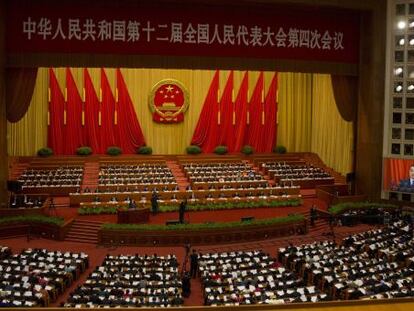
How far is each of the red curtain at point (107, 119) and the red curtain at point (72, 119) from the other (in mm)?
979

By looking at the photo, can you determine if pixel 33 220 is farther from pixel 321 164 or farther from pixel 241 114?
pixel 321 164

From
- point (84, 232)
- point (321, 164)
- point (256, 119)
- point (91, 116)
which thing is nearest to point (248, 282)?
point (84, 232)

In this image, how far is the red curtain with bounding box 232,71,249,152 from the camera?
85.0 feet

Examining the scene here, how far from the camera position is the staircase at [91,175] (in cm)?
2003

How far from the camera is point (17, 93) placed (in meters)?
17.6

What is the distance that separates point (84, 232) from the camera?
15703 millimetres

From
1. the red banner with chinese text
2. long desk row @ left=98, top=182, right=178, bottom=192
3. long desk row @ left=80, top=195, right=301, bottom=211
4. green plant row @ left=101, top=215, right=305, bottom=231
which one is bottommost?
green plant row @ left=101, top=215, right=305, bottom=231

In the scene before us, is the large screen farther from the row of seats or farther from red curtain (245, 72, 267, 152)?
the row of seats

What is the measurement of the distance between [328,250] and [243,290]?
4.26m

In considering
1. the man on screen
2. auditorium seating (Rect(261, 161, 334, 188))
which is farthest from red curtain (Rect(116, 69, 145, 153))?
the man on screen

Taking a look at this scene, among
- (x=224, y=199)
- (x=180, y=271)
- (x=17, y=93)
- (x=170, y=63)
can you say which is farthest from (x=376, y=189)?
(x=17, y=93)

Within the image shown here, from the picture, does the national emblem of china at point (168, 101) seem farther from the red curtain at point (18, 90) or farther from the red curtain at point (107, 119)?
the red curtain at point (18, 90)

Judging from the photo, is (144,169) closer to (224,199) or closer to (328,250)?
(224,199)

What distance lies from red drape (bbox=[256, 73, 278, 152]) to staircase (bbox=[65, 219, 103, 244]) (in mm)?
12031
